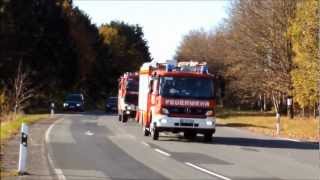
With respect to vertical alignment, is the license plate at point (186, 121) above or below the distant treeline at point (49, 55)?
below

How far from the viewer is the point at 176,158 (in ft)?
67.4

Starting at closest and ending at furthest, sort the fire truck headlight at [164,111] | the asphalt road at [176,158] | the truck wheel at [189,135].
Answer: the asphalt road at [176,158] → the fire truck headlight at [164,111] → the truck wheel at [189,135]

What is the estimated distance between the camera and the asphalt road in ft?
54.2

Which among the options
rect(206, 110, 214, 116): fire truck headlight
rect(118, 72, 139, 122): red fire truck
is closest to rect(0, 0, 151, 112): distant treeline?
rect(118, 72, 139, 122): red fire truck

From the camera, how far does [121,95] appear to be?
1825 inches

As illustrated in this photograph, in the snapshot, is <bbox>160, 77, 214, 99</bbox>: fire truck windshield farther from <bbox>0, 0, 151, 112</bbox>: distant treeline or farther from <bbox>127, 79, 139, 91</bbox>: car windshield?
<bbox>127, 79, 139, 91</bbox>: car windshield

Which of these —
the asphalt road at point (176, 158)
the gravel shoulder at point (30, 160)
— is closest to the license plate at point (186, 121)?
the asphalt road at point (176, 158)

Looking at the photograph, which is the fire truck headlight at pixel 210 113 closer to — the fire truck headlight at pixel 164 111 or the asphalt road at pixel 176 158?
the asphalt road at pixel 176 158

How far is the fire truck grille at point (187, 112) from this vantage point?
1078 inches

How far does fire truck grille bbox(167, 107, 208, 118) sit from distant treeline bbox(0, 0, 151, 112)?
12.0 meters

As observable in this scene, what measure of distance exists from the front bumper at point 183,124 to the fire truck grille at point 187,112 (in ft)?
0.49

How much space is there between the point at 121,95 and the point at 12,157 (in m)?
27.4

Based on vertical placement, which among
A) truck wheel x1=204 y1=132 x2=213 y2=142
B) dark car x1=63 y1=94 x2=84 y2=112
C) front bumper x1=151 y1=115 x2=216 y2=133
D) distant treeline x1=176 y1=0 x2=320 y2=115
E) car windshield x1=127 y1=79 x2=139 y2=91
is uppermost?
distant treeline x1=176 y1=0 x2=320 y2=115

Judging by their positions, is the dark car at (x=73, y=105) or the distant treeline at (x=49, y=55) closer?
the distant treeline at (x=49, y=55)
